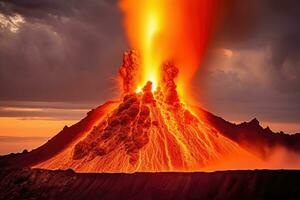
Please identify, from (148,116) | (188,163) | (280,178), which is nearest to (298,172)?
(280,178)

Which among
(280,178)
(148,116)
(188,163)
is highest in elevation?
(148,116)

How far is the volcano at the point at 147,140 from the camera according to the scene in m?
173

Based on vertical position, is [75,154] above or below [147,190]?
above

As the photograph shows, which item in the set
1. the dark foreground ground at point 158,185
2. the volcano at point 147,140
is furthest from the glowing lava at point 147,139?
the dark foreground ground at point 158,185

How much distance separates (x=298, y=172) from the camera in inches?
6043

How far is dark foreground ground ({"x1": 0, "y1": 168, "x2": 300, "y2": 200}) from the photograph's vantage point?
15250cm

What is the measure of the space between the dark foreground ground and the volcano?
5.23 metres

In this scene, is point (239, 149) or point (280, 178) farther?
point (239, 149)

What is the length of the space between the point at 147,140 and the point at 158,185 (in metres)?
18.9

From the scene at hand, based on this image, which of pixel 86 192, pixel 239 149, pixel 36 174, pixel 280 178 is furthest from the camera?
pixel 239 149

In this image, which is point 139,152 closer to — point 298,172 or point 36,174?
point 36,174

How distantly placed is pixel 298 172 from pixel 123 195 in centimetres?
3840

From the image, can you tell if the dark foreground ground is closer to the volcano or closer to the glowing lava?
the volcano

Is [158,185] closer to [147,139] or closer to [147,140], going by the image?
[147,140]
